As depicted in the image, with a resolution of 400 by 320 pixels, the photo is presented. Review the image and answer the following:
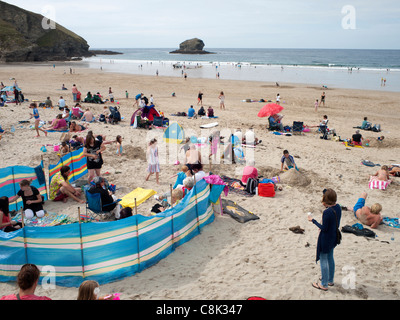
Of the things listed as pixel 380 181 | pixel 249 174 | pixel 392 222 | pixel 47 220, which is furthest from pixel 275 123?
pixel 47 220

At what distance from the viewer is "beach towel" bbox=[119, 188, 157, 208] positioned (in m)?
7.93

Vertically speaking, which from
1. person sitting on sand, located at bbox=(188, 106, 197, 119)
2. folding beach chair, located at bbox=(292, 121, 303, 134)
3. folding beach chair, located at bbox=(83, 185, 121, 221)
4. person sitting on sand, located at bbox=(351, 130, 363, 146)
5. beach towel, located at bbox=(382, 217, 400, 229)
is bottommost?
beach towel, located at bbox=(382, 217, 400, 229)

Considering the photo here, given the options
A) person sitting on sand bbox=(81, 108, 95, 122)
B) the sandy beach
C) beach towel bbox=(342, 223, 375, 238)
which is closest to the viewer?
the sandy beach

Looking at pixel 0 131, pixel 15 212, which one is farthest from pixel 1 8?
pixel 15 212

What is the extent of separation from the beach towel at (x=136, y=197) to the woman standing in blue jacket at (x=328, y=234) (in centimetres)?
476

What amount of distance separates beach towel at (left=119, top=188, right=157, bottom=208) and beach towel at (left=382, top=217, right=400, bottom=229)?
608 cm

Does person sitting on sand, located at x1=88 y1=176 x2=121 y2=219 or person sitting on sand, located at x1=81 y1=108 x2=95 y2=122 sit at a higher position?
person sitting on sand, located at x1=81 y1=108 x2=95 y2=122

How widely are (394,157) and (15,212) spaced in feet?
45.8

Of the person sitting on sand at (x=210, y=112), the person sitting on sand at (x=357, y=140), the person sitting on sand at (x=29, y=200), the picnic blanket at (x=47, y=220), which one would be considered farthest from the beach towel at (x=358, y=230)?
the person sitting on sand at (x=210, y=112)

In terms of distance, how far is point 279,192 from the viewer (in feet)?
30.2

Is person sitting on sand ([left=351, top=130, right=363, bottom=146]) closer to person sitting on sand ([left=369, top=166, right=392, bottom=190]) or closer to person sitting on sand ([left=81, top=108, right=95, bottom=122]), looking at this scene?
person sitting on sand ([left=369, top=166, right=392, bottom=190])

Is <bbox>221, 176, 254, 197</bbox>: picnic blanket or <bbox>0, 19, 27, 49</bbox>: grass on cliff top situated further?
<bbox>0, 19, 27, 49</bbox>: grass on cliff top

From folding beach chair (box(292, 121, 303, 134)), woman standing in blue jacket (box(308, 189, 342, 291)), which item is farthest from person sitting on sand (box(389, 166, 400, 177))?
woman standing in blue jacket (box(308, 189, 342, 291))

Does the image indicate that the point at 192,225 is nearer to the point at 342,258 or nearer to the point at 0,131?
the point at 342,258
